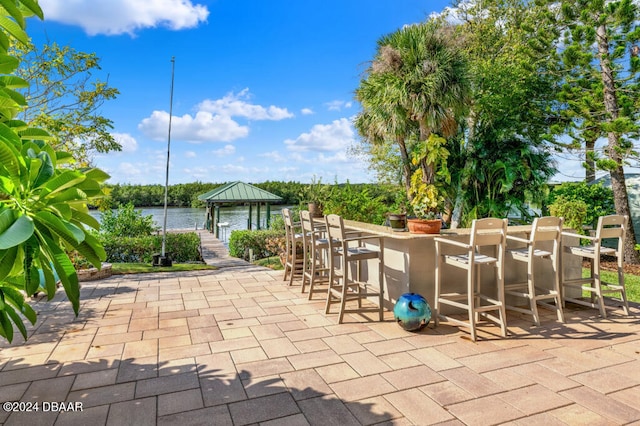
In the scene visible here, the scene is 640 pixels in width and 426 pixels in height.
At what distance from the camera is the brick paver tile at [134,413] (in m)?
2.04

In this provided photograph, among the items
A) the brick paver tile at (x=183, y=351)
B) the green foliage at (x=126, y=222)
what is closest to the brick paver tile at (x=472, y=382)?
the brick paver tile at (x=183, y=351)

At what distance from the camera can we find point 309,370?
2.66 m

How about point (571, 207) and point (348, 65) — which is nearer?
point (571, 207)

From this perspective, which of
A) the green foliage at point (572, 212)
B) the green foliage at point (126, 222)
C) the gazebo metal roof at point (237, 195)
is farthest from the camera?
the gazebo metal roof at point (237, 195)

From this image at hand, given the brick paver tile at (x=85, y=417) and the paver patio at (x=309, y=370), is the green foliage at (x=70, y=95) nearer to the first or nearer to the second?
the paver patio at (x=309, y=370)

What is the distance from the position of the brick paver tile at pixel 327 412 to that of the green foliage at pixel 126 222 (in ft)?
33.0

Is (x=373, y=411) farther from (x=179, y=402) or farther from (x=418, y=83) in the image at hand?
(x=418, y=83)

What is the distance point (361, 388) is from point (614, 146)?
9.19 meters

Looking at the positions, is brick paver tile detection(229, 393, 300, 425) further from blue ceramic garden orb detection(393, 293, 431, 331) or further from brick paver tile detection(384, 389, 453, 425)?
blue ceramic garden orb detection(393, 293, 431, 331)

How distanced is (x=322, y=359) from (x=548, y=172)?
10.4 metres

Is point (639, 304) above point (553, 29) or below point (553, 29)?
below

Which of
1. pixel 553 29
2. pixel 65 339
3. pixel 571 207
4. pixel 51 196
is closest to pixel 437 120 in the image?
pixel 571 207

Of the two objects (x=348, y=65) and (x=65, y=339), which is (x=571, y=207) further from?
(x=65, y=339)

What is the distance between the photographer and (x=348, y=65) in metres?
12.0
